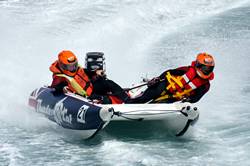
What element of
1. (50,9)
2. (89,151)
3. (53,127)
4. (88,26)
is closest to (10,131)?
(53,127)

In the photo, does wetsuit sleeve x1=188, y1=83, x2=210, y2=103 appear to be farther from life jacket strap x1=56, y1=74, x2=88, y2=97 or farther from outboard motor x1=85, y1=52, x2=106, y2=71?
outboard motor x1=85, y1=52, x2=106, y2=71

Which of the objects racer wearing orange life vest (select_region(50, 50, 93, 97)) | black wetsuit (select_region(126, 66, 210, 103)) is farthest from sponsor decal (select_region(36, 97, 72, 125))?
black wetsuit (select_region(126, 66, 210, 103))

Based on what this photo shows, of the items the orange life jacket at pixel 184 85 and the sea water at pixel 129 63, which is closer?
the sea water at pixel 129 63

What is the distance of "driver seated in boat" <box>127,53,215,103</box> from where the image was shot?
9117 mm

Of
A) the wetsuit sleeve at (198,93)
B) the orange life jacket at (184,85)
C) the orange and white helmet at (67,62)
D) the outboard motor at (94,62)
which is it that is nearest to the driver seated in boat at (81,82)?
the orange and white helmet at (67,62)

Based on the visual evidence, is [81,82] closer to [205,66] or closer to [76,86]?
[76,86]

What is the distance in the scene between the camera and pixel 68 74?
9.51 metres

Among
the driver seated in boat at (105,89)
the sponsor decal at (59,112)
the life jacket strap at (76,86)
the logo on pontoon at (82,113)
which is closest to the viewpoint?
the logo on pontoon at (82,113)

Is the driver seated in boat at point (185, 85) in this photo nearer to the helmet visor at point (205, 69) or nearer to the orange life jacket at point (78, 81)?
the helmet visor at point (205, 69)

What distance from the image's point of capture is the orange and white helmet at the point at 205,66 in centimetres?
907

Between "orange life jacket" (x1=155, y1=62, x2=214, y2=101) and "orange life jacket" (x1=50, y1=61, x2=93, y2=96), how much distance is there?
3.58ft

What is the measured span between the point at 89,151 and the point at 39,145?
76 cm

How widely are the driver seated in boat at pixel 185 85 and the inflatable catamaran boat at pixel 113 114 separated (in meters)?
0.47

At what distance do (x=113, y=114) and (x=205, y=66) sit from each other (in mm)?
1650
